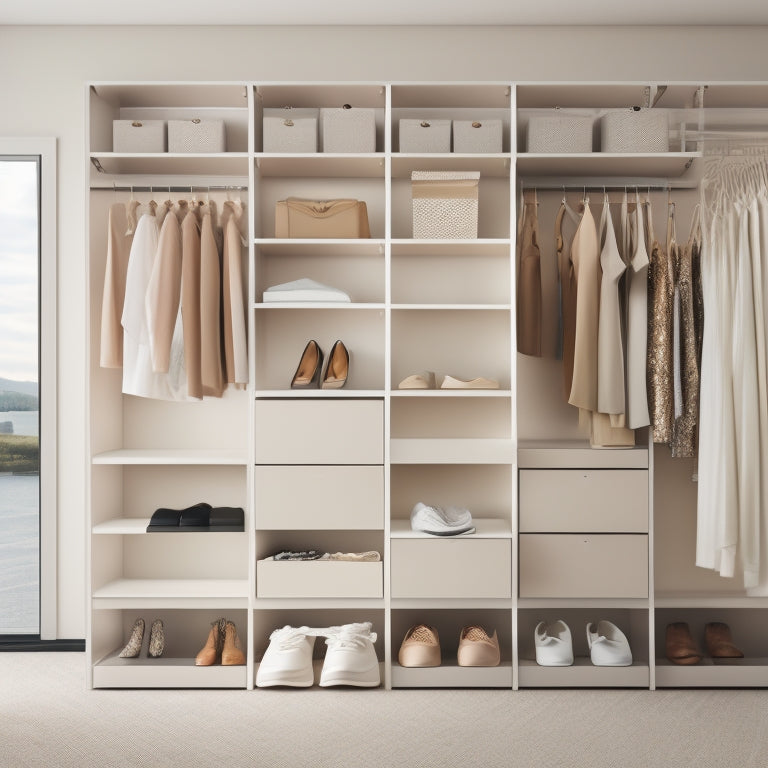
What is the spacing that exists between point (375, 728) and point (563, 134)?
2357 millimetres

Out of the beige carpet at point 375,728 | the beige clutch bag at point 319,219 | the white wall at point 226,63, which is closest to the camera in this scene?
the beige carpet at point 375,728

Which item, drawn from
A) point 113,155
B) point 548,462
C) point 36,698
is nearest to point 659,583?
point 548,462

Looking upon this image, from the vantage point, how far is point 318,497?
3082mm

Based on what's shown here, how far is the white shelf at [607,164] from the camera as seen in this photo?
10.1 feet

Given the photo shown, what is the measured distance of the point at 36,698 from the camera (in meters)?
2.98

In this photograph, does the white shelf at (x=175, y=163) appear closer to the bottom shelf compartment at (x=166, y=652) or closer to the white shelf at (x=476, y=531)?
the white shelf at (x=476, y=531)

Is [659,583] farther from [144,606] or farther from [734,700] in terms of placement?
[144,606]

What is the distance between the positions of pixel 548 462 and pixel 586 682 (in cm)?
87

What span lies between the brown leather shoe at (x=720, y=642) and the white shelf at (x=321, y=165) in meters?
2.38

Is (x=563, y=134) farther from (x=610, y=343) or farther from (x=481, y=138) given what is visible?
(x=610, y=343)

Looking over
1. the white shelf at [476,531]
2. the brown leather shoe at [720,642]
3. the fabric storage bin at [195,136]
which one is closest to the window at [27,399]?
the fabric storage bin at [195,136]

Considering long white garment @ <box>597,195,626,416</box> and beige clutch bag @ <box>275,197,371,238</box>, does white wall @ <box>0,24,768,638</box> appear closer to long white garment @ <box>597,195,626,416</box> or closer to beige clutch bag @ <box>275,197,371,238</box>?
beige clutch bag @ <box>275,197,371,238</box>

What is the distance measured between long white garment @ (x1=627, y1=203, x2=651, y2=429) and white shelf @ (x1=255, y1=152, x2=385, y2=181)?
42.4 inches

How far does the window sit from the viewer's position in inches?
138
